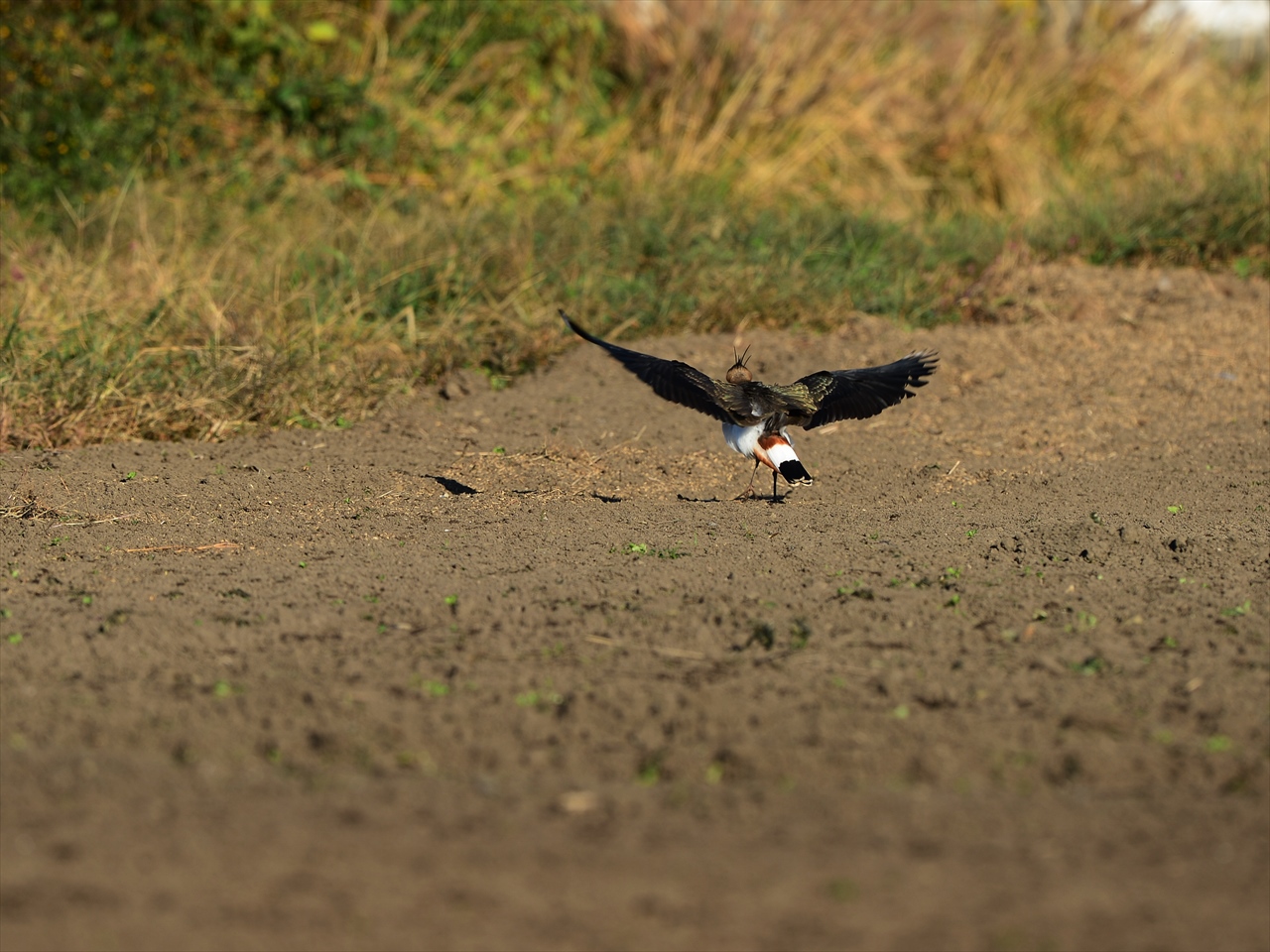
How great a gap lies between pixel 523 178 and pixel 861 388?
17.1 ft

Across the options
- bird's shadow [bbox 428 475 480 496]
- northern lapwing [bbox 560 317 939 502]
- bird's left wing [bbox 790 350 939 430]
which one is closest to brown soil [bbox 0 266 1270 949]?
bird's shadow [bbox 428 475 480 496]

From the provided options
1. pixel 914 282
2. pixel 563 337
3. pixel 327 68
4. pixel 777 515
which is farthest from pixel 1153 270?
pixel 327 68

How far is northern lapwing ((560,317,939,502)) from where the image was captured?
188 inches

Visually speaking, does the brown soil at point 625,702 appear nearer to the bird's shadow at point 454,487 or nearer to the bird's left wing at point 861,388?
the bird's shadow at point 454,487

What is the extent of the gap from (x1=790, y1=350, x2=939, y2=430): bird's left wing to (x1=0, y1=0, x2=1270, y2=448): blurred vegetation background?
241cm

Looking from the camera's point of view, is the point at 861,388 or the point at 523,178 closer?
the point at 861,388

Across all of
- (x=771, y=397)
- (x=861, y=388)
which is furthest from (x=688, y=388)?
(x=861, y=388)

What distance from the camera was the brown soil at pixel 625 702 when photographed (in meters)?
2.47

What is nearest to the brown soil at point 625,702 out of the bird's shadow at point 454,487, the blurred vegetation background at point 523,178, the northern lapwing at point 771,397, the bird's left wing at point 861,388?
the bird's shadow at point 454,487

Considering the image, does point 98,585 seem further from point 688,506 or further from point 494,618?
point 688,506

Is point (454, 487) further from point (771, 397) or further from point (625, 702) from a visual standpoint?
point (625, 702)

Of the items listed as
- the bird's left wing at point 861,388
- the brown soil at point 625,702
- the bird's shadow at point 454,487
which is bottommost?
the bird's shadow at point 454,487

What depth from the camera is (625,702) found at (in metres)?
3.23

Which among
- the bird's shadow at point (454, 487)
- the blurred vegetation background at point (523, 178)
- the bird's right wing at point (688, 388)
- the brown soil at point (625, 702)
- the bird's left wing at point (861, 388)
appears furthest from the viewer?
the blurred vegetation background at point (523, 178)
